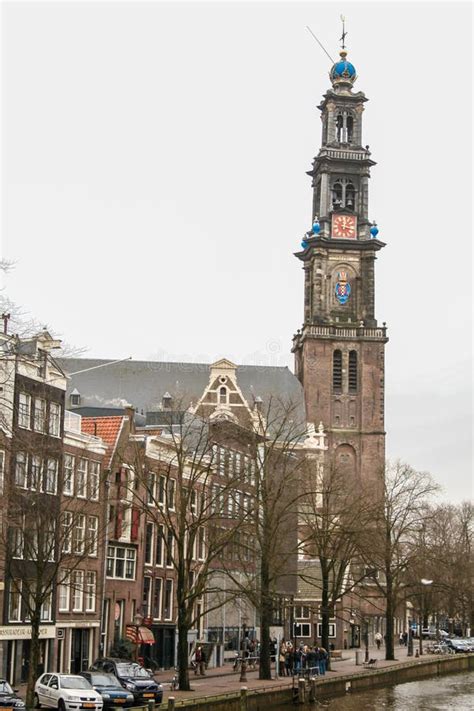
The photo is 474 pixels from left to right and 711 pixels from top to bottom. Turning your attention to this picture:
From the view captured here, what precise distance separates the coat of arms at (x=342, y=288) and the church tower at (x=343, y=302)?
0.11 meters

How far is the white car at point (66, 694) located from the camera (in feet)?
131

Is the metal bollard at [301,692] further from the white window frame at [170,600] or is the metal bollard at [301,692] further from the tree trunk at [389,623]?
the tree trunk at [389,623]

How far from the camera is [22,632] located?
5247cm

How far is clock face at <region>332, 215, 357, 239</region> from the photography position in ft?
434

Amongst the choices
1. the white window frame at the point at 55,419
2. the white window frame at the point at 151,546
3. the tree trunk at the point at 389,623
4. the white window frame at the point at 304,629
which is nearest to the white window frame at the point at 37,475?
the white window frame at the point at 55,419

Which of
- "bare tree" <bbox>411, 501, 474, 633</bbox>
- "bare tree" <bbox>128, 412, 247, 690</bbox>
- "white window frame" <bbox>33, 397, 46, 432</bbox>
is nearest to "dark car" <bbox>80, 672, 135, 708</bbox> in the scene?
"bare tree" <bbox>128, 412, 247, 690</bbox>

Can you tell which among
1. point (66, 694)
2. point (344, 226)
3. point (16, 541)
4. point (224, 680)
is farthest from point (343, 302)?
point (66, 694)

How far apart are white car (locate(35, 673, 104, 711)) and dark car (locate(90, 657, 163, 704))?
3078 millimetres

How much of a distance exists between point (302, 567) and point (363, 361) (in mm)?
37943

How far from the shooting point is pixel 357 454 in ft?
412

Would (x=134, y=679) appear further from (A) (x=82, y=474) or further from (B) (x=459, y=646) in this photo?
(B) (x=459, y=646)

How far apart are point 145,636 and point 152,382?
228ft

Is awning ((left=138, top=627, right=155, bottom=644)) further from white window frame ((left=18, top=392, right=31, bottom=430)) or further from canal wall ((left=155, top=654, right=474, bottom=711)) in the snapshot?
white window frame ((left=18, top=392, right=31, bottom=430))

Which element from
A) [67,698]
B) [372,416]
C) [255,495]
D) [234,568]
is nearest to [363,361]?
[372,416]
